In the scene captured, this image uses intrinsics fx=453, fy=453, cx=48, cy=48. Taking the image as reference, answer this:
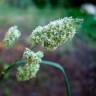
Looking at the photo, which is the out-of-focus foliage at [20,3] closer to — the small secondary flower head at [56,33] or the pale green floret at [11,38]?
the pale green floret at [11,38]

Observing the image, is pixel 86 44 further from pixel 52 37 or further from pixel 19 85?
pixel 52 37

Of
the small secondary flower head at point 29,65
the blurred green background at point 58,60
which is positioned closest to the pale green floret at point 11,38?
the small secondary flower head at point 29,65

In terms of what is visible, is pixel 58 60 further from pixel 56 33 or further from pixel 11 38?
pixel 56 33

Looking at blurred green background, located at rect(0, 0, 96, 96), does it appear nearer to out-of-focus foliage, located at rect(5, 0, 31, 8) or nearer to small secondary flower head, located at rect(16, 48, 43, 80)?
out-of-focus foliage, located at rect(5, 0, 31, 8)

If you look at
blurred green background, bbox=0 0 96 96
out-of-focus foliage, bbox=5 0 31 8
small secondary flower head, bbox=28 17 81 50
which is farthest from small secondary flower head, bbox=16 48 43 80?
out-of-focus foliage, bbox=5 0 31 8

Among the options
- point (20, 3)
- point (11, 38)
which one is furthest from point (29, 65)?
point (20, 3)
